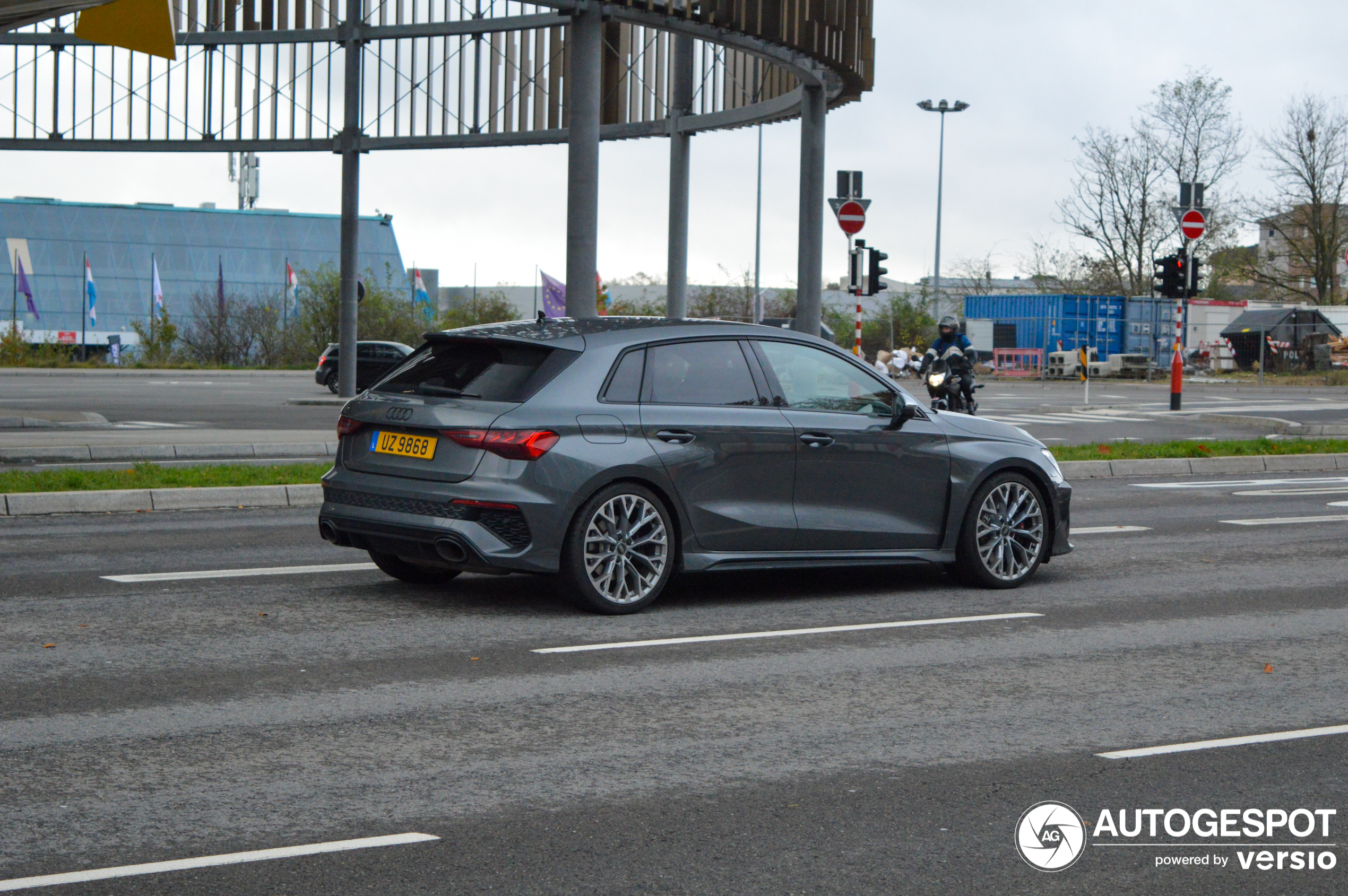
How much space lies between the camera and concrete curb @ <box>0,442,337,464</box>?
1819cm

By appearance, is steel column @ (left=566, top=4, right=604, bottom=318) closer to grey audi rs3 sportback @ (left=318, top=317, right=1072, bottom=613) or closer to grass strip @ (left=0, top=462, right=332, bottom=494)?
grass strip @ (left=0, top=462, right=332, bottom=494)

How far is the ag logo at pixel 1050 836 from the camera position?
4.55 metres

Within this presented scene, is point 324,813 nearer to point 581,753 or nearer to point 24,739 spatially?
point 581,753

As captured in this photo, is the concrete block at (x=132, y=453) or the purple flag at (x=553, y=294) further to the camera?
the purple flag at (x=553, y=294)

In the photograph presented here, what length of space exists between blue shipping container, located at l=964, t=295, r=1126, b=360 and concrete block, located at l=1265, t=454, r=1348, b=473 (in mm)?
31309

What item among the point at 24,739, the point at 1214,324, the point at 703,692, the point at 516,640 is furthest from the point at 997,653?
the point at 1214,324

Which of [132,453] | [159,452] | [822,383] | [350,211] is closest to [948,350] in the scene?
[159,452]

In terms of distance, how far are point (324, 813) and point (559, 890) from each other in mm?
991

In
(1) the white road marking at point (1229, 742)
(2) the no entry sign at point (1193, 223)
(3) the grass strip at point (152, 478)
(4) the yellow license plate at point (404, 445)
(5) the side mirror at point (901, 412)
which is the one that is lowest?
(1) the white road marking at point (1229, 742)

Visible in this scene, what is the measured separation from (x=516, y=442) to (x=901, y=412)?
2556 mm

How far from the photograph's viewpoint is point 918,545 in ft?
30.8

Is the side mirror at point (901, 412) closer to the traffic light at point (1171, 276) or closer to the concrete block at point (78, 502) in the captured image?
the concrete block at point (78, 502)

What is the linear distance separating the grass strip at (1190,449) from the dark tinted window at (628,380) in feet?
36.5

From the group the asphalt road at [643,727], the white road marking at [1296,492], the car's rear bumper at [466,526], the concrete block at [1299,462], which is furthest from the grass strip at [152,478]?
the concrete block at [1299,462]
